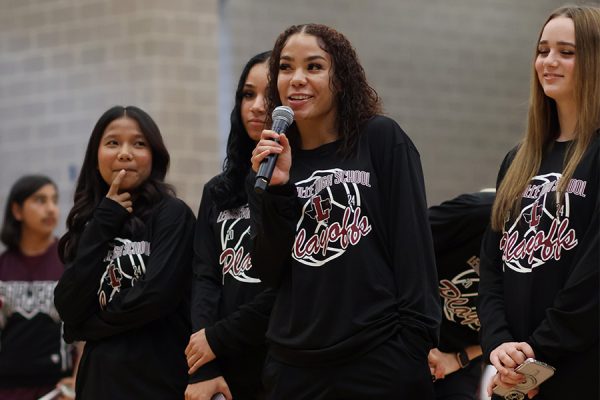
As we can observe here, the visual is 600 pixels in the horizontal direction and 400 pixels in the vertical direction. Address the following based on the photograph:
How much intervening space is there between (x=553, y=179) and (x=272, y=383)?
37.2 inches

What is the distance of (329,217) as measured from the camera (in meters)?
2.91

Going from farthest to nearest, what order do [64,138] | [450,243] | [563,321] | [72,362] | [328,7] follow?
1. [328,7]
2. [64,138]
3. [72,362]
4. [450,243]
5. [563,321]

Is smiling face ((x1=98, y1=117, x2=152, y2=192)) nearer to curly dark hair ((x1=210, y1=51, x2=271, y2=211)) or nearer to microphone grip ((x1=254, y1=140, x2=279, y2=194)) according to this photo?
curly dark hair ((x1=210, y1=51, x2=271, y2=211))

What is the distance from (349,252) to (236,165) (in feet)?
3.03

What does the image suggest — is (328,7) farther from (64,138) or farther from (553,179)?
(553,179)

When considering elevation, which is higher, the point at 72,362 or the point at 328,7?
the point at 328,7

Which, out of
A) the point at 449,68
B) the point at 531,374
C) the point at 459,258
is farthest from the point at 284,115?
the point at 449,68

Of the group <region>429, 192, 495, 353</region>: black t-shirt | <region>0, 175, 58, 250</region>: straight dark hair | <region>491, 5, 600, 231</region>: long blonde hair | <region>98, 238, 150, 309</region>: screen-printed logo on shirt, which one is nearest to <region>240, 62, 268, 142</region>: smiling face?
<region>98, 238, 150, 309</region>: screen-printed logo on shirt

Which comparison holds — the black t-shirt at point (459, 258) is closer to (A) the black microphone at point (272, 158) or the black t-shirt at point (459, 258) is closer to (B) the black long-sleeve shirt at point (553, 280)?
(B) the black long-sleeve shirt at point (553, 280)

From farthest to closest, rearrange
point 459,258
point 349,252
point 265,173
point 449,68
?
point 449,68 < point 459,258 < point 349,252 < point 265,173

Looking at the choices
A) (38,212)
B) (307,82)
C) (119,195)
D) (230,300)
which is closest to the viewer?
(307,82)

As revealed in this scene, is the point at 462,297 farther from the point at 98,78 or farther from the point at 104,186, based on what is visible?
the point at 98,78

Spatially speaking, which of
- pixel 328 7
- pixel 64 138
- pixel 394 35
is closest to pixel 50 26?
pixel 64 138

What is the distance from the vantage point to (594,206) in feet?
9.16
